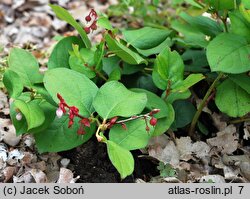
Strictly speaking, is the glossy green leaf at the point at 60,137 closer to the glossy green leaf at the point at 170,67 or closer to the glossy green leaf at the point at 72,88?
the glossy green leaf at the point at 72,88

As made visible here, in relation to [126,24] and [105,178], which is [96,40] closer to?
[126,24]

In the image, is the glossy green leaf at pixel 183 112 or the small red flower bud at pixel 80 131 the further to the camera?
the glossy green leaf at pixel 183 112

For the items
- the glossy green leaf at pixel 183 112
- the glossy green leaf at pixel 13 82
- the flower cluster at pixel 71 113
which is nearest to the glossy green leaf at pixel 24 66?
the glossy green leaf at pixel 13 82

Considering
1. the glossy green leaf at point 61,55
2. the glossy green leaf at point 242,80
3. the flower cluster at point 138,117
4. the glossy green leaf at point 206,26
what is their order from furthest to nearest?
the glossy green leaf at point 206,26, the glossy green leaf at point 61,55, the glossy green leaf at point 242,80, the flower cluster at point 138,117

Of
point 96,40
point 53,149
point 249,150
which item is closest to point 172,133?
point 249,150

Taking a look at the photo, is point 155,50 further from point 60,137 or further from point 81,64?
point 60,137

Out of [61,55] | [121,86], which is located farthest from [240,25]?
[61,55]
